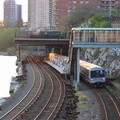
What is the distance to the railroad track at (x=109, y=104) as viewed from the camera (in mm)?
16688

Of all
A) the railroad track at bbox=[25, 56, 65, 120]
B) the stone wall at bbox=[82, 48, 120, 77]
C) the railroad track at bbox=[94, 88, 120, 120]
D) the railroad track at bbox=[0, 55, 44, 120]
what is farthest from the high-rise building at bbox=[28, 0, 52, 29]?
the railroad track at bbox=[94, 88, 120, 120]

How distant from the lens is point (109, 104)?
19.5m

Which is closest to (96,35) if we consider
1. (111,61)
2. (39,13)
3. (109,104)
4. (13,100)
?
(109,104)

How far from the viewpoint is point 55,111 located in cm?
1777

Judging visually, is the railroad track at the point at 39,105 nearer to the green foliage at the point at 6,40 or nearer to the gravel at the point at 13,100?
the gravel at the point at 13,100

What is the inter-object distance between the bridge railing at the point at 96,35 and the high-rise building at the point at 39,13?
160m

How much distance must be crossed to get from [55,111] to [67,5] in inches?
2864

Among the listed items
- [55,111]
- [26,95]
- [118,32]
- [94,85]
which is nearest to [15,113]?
[55,111]

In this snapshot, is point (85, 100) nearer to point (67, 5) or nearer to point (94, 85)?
point (94, 85)

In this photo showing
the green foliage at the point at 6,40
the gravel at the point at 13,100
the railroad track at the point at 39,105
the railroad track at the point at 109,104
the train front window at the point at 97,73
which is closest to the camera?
the railroad track at the point at 109,104

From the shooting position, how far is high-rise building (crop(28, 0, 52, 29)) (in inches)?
7293

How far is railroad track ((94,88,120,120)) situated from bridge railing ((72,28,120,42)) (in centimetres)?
501

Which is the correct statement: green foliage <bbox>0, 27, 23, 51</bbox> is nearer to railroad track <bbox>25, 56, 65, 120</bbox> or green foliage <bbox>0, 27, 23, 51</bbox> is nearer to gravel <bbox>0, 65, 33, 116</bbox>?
railroad track <bbox>25, 56, 65, 120</bbox>

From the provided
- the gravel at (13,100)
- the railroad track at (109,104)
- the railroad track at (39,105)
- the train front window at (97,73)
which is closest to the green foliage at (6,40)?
the gravel at (13,100)
